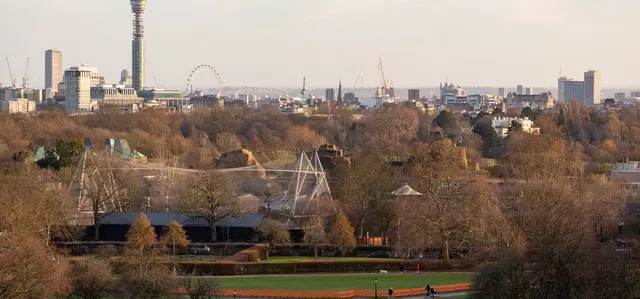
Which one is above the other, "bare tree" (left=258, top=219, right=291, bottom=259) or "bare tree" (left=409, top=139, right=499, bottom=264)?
"bare tree" (left=409, top=139, right=499, bottom=264)

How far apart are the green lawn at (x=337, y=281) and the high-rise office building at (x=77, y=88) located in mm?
149352

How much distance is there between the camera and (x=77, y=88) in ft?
630

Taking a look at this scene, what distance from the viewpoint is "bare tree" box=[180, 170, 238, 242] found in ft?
164

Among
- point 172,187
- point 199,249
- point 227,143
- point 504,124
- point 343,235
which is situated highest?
point 504,124

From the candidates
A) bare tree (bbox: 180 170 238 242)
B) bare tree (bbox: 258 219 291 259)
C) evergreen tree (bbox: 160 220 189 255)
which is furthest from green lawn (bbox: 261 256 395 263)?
bare tree (bbox: 180 170 238 242)

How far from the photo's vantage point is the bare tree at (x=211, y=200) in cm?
4994

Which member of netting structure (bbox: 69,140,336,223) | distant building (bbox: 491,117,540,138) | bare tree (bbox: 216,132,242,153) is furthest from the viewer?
distant building (bbox: 491,117,540,138)

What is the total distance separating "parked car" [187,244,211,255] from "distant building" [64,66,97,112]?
14158cm

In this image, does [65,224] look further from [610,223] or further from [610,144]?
[610,144]

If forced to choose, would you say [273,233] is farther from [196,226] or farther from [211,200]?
[196,226]

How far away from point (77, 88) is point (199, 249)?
148 m

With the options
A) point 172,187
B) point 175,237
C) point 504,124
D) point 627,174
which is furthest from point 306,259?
point 504,124

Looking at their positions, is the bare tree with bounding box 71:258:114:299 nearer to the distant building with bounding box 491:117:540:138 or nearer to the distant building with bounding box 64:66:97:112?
the distant building with bounding box 491:117:540:138

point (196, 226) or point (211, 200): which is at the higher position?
point (211, 200)
